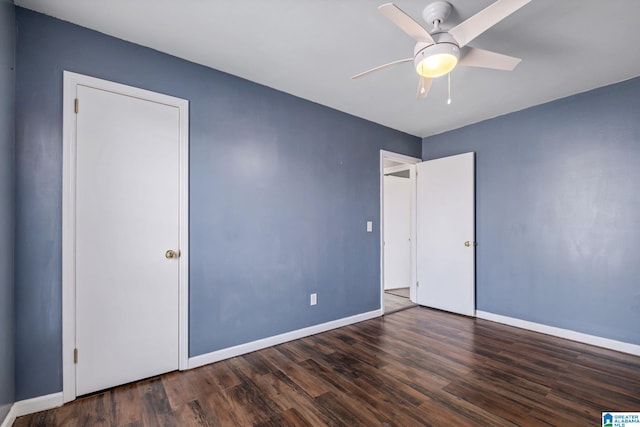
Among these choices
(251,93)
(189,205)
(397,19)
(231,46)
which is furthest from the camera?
(251,93)

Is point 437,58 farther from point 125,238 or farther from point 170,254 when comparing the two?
point 125,238

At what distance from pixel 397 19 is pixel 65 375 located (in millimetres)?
3088

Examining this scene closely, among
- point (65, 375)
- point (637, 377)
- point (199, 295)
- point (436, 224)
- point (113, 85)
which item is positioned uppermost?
point (113, 85)

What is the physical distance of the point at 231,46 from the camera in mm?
2246

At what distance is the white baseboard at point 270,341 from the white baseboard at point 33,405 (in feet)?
2.78

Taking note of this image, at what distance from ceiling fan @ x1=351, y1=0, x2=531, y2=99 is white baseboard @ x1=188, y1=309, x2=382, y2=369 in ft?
8.87

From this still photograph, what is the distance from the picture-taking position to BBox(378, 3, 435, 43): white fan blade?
56.2 inches

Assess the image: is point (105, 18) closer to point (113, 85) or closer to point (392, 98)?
point (113, 85)

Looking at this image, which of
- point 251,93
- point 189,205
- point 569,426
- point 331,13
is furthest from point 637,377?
point 251,93

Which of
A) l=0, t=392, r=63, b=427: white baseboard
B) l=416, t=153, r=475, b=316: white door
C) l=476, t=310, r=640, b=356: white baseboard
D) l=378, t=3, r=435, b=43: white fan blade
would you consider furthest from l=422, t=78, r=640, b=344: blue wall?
l=0, t=392, r=63, b=427: white baseboard

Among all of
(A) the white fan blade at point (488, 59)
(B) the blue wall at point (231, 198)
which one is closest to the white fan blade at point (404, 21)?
(A) the white fan blade at point (488, 59)

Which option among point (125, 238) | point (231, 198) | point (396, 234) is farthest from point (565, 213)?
point (125, 238)

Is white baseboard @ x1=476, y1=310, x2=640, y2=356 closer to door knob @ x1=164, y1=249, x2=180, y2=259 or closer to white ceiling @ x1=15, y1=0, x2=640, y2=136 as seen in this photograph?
white ceiling @ x1=15, y1=0, x2=640, y2=136

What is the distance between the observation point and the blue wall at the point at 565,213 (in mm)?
2795
